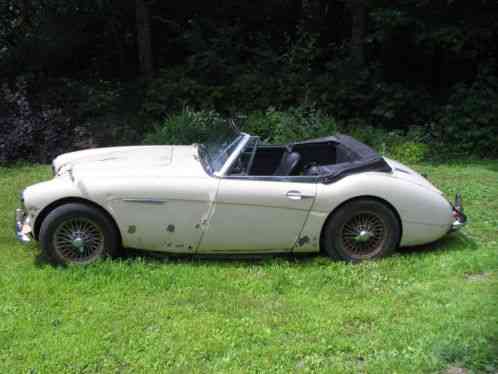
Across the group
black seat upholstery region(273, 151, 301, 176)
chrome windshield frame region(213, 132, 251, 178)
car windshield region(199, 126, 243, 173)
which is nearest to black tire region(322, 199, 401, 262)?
black seat upholstery region(273, 151, 301, 176)

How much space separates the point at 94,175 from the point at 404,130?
A: 319 inches

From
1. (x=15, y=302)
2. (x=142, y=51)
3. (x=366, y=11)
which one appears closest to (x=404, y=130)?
(x=366, y=11)

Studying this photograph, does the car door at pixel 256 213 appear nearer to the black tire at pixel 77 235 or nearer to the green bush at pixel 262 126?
the black tire at pixel 77 235

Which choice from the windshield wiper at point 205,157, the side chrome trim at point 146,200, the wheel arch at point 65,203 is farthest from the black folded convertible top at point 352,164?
the wheel arch at point 65,203

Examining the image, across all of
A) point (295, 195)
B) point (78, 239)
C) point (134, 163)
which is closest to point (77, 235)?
point (78, 239)

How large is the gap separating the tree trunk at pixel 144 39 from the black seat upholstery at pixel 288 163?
797 cm

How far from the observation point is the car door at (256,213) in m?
4.99

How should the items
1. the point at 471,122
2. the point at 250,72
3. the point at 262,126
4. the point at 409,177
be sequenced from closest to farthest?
1. the point at 409,177
2. the point at 262,126
3. the point at 471,122
4. the point at 250,72

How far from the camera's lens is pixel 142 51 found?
44.6ft

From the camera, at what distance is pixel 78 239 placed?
4.97 metres

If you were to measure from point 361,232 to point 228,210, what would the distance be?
4.02ft

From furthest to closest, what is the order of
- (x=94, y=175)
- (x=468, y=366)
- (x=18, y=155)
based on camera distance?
(x=18, y=155) < (x=94, y=175) < (x=468, y=366)

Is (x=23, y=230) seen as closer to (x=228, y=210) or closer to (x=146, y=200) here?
(x=146, y=200)

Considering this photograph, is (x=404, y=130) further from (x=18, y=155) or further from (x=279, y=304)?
(x=279, y=304)
